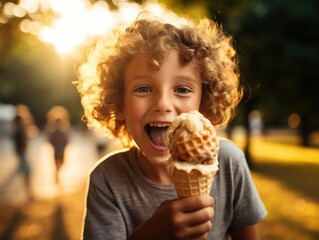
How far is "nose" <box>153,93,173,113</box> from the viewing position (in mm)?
1971

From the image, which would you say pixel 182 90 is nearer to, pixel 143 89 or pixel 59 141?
pixel 143 89

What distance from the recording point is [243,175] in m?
2.36

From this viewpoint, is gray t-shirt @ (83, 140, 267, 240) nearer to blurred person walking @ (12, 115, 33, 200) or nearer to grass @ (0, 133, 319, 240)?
grass @ (0, 133, 319, 240)

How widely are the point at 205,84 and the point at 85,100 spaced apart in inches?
33.2

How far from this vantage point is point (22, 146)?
10.8 m

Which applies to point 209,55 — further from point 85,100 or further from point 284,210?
point 284,210

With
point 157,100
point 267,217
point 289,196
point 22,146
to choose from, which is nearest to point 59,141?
point 22,146

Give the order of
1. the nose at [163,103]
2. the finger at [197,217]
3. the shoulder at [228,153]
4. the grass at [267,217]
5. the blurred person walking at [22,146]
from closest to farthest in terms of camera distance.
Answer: the finger at [197,217] → the nose at [163,103] → the shoulder at [228,153] → the grass at [267,217] → the blurred person walking at [22,146]

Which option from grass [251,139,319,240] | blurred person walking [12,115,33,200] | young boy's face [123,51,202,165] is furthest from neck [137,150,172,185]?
blurred person walking [12,115,33,200]

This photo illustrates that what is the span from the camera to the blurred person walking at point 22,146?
10672 mm

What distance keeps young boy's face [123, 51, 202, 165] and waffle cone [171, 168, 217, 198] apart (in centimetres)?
17

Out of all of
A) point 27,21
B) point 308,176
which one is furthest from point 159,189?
point 308,176

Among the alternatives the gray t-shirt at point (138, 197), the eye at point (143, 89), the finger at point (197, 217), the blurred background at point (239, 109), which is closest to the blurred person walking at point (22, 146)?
the blurred background at point (239, 109)

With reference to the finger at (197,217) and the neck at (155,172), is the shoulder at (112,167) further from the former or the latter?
the finger at (197,217)
